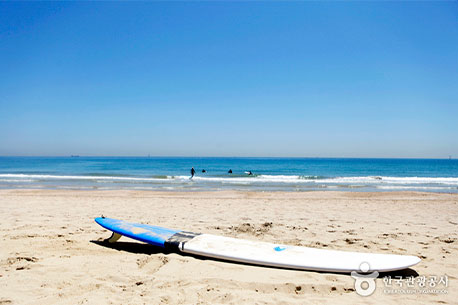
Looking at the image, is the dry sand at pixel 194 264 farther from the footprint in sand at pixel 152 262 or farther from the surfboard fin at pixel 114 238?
the surfboard fin at pixel 114 238

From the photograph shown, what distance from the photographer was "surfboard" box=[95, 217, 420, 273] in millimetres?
3756

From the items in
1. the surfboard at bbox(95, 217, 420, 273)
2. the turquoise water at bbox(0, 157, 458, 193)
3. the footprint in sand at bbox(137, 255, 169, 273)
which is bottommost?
the turquoise water at bbox(0, 157, 458, 193)

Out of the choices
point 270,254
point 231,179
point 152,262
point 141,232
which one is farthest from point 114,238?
point 231,179

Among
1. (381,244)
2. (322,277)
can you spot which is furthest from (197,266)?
(381,244)

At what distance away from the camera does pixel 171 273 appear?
12.0ft

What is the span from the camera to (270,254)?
4121mm

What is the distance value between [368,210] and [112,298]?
8715 mm

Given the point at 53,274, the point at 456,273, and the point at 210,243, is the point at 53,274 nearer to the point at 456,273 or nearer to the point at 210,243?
the point at 210,243

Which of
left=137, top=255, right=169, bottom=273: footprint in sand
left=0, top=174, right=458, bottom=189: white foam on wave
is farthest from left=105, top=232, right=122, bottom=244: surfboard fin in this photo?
left=0, top=174, right=458, bottom=189: white foam on wave

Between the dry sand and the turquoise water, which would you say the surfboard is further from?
the turquoise water

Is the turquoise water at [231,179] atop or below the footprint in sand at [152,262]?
below

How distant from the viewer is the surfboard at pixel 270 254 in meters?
3.76

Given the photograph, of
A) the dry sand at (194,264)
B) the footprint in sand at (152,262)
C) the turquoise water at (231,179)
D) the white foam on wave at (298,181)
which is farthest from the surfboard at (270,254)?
the white foam on wave at (298,181)

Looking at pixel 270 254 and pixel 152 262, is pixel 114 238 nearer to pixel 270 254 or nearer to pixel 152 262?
pixel 152 262
